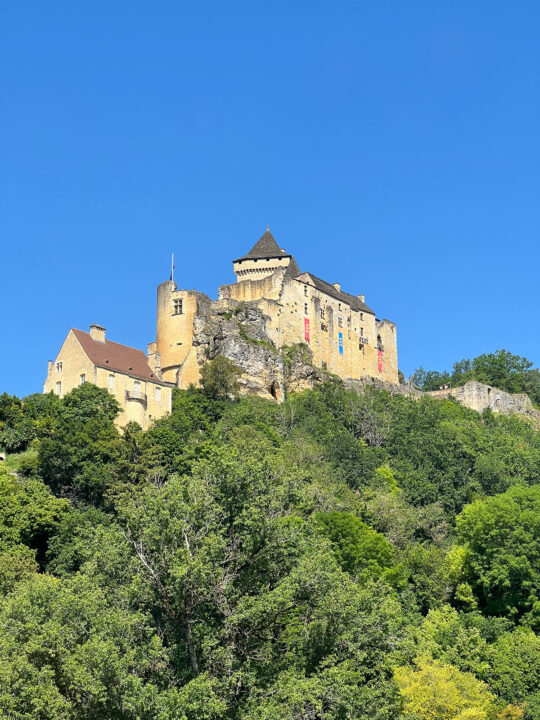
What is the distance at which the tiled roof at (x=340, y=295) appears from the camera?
83.4 metres

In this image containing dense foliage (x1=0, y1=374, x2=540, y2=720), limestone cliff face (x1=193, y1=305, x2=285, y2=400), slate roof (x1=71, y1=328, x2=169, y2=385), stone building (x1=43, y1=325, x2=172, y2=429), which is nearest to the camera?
dense foliage (x1=0, y1=374, x2=540, y2=720)

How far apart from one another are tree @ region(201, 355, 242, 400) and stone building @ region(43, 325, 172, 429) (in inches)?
163

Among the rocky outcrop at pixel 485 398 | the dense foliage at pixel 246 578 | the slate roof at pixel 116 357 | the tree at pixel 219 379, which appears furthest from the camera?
the rocky outcrop at pixel 485 398

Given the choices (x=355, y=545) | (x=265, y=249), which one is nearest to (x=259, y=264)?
(x=265, y=249)

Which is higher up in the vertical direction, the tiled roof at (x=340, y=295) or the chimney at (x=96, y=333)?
the tiled roof at (x=340, y=295)

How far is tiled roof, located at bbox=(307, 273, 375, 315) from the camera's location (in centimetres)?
8344

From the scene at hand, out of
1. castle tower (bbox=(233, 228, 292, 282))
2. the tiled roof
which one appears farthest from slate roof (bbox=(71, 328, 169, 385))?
the tiled roof

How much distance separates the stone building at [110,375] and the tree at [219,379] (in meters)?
4.15

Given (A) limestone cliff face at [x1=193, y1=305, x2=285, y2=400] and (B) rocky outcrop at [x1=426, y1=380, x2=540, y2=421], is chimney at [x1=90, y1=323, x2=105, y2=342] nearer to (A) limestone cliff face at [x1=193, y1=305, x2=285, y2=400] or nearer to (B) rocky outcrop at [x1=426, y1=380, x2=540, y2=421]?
(A) limestone cliff face at [x1=193, y1=305, x2=285, y2=400]

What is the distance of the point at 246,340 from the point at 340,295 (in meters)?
14.7

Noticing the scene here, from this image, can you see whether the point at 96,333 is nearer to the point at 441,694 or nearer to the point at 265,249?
the point at 265,249

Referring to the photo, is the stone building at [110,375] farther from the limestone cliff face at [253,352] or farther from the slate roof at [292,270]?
the slate roof at [292,270]

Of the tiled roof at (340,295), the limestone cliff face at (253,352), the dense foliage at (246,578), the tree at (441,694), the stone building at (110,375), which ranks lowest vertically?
the tree at (441,694)

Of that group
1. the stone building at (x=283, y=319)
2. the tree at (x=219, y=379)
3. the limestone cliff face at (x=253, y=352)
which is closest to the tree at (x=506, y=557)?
the tree at (x=219, y=379)
